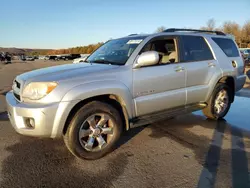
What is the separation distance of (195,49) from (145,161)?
8.27 ft

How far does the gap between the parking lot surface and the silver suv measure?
0.35 metres

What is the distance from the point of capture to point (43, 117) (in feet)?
9.37

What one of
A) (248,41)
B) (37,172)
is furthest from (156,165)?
(248,41)

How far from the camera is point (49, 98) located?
9.50ft

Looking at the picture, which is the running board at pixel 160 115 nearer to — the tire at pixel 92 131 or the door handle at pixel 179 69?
the tire at pixel 92 131

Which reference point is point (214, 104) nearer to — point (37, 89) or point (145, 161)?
point (145, 161)

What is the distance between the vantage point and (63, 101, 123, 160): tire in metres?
3.08

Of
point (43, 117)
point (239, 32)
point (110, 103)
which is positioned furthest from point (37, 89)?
point (239, 32)

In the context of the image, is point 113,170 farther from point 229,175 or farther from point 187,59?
point 187,59

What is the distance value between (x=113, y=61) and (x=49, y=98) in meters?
1.31

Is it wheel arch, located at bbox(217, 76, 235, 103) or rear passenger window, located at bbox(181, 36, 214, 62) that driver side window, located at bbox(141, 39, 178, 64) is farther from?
wheel arch, located at bbox(217, 76, 235, 103)

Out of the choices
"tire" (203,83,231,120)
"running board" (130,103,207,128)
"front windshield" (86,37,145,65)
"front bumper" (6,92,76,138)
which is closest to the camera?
"front bumper" (6,92,76,138)

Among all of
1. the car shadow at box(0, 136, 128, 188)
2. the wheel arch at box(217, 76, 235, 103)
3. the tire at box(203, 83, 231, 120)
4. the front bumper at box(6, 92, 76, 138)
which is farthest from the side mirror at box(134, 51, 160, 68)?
the wheel arch at box(217, 76, 235, 103)

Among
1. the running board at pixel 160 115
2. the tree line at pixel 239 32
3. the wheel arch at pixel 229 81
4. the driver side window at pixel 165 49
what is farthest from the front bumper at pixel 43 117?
the tree line at pixel 239 32
